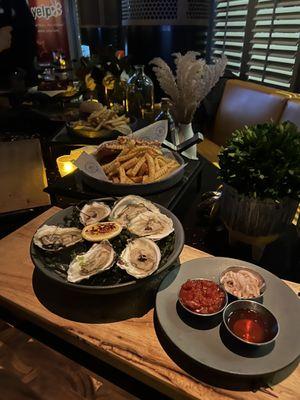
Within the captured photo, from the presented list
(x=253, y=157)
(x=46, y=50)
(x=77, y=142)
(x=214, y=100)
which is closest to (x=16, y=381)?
(x=253, y=157)

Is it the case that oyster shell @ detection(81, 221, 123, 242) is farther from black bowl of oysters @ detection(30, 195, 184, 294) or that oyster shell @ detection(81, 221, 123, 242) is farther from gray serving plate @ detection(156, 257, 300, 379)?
gray serving plate @ detection(156, 257, 300, 379)

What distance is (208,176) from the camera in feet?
5.41

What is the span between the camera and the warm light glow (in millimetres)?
1452

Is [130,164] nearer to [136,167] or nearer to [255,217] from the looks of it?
[136,167]

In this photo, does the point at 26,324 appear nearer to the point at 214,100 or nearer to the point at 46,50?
the point at 214,100

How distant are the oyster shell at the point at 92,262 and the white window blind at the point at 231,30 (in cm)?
330

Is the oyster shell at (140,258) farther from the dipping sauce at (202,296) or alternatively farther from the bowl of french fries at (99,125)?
the bowl of french fries at (99,125)

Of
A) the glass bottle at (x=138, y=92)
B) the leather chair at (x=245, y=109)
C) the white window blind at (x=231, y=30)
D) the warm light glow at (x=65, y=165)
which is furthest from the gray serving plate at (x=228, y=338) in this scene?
the white window blind at (x=231, y=30)

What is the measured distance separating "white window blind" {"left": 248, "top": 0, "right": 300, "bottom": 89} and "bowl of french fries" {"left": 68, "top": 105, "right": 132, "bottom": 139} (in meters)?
1.92

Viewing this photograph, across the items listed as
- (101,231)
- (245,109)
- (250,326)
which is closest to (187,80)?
(101,231)

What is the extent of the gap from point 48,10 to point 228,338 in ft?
15.8

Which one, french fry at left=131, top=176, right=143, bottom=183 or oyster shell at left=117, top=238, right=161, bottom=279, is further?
french fry at left=131, top=176, right=143, bottom=183

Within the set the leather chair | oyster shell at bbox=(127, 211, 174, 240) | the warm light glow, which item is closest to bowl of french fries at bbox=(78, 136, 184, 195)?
the warm light glow

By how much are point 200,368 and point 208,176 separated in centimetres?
110
